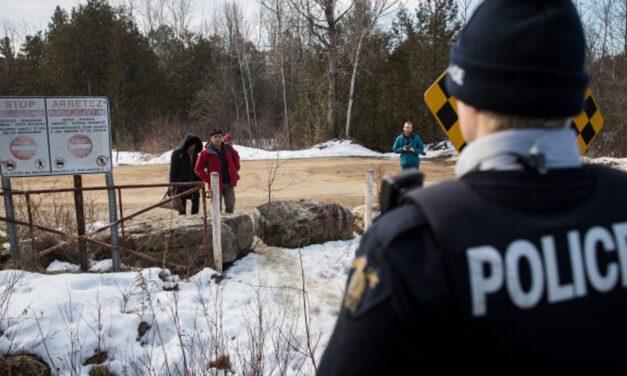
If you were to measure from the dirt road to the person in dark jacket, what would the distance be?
0.80 m

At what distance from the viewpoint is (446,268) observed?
2.86 ft

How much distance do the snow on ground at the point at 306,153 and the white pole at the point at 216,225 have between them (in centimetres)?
1415

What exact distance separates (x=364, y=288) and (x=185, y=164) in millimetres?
8075

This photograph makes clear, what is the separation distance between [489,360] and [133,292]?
479 cm

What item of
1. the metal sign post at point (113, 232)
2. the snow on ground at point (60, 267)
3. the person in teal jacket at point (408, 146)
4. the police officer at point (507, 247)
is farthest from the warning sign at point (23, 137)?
the person in teal jacket at point (408, 146)

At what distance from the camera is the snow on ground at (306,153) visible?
2138 cm

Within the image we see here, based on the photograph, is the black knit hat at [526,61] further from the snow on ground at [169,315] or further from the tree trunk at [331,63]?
the tree trunk at [331,63]

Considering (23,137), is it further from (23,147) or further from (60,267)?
(60,267)

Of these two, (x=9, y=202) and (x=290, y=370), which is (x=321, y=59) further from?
(x=290, y=370)

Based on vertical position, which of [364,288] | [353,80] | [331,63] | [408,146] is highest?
[331,63]

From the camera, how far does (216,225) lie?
603 centimetres

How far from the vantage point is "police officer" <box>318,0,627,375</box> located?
0.87 m

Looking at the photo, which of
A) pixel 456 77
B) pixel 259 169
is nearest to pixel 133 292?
pixel 456 77

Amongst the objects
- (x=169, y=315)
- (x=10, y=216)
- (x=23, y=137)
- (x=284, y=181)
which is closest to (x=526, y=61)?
(x=169, y=315)
